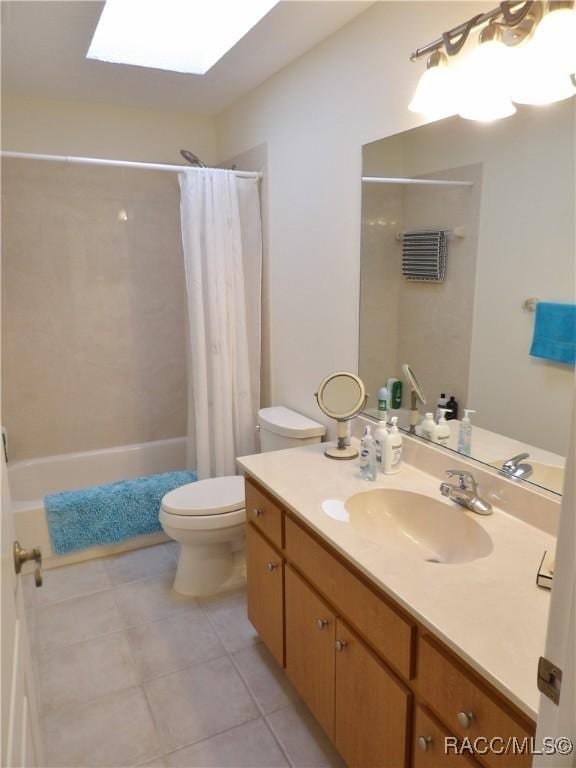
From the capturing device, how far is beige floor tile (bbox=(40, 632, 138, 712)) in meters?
2.00

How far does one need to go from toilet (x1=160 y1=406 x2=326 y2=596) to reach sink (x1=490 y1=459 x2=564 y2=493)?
110 cm

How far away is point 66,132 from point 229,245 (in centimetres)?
123

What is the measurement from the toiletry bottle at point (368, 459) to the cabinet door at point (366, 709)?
533 mm

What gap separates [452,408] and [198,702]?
1.41m

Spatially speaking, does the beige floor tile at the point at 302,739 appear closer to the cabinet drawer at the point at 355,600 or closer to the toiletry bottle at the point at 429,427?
the cabinet drawer at the point at 355,600

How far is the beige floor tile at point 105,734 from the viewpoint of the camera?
5.71 ft

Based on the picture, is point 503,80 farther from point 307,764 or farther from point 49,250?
point 49,250

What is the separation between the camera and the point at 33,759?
111 centimetres

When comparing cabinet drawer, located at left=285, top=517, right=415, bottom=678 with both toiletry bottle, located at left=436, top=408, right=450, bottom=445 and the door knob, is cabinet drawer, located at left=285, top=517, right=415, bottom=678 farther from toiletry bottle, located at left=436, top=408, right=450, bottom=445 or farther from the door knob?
the door knob

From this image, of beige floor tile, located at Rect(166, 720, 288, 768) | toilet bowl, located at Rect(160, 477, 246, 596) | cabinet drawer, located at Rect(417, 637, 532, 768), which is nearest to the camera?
cabinet drawer, located at Rect(417, 637, 532, 768)

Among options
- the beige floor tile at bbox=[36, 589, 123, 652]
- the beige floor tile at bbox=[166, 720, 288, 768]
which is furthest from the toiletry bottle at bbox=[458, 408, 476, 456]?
the beige floor tile at bbox=[36, 589, 123, 652]

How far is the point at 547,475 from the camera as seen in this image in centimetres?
150

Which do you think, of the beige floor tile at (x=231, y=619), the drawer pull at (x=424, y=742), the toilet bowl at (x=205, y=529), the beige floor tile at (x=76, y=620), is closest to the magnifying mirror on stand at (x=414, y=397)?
the toilet bowl at (x=205, y=529)

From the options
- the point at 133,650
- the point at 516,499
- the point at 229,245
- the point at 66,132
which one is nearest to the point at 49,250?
the point at 66,132
